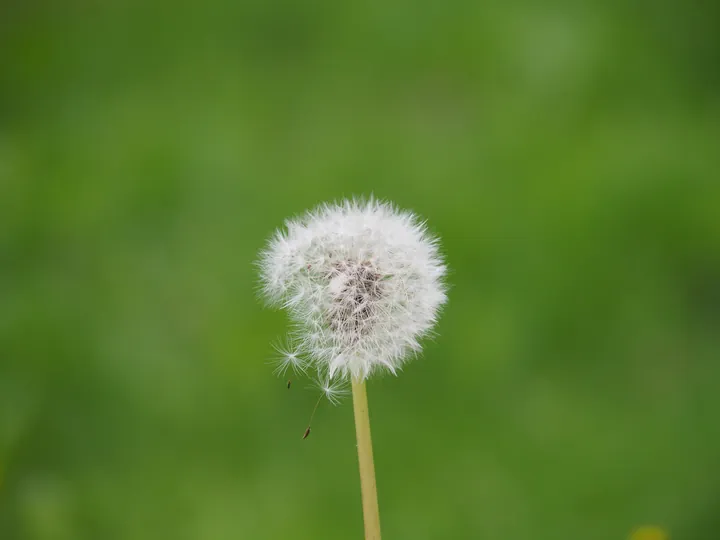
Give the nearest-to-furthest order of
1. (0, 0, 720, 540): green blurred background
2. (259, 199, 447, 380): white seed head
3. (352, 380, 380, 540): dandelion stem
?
(352, 380, 380, 540): dandelion stem < (259, 199, 447, 380): white seed head < (0, 0, 720, 540): green blurred background

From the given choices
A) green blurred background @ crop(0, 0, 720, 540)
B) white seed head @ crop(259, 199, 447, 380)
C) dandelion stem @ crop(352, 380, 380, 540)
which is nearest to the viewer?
dandelion stem @ crop(352, 380, 380, 540)

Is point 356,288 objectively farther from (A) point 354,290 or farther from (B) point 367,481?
(B) point 367,481

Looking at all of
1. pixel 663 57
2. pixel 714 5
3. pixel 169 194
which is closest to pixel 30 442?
pixel 169 194

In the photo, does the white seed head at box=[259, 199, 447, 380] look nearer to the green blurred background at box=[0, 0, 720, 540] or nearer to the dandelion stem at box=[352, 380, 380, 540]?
A: the dandelion stem at box=[352, 380, 380, 540]

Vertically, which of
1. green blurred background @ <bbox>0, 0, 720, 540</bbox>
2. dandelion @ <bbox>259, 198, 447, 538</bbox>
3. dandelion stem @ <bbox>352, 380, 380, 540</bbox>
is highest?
green blurred background @ <bbox>0, 0, 720, 540</bbox>

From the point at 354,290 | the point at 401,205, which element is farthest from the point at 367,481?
the point at 401,205

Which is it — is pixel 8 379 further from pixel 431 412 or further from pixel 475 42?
pixel 475 42

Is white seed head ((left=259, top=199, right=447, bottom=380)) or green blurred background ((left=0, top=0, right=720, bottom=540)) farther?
green blurred background ((left=0, top=0, right=720, bottom=540))

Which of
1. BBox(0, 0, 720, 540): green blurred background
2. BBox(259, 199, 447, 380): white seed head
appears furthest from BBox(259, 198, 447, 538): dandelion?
BBox(0, 0, 720, 540): green blurred background
